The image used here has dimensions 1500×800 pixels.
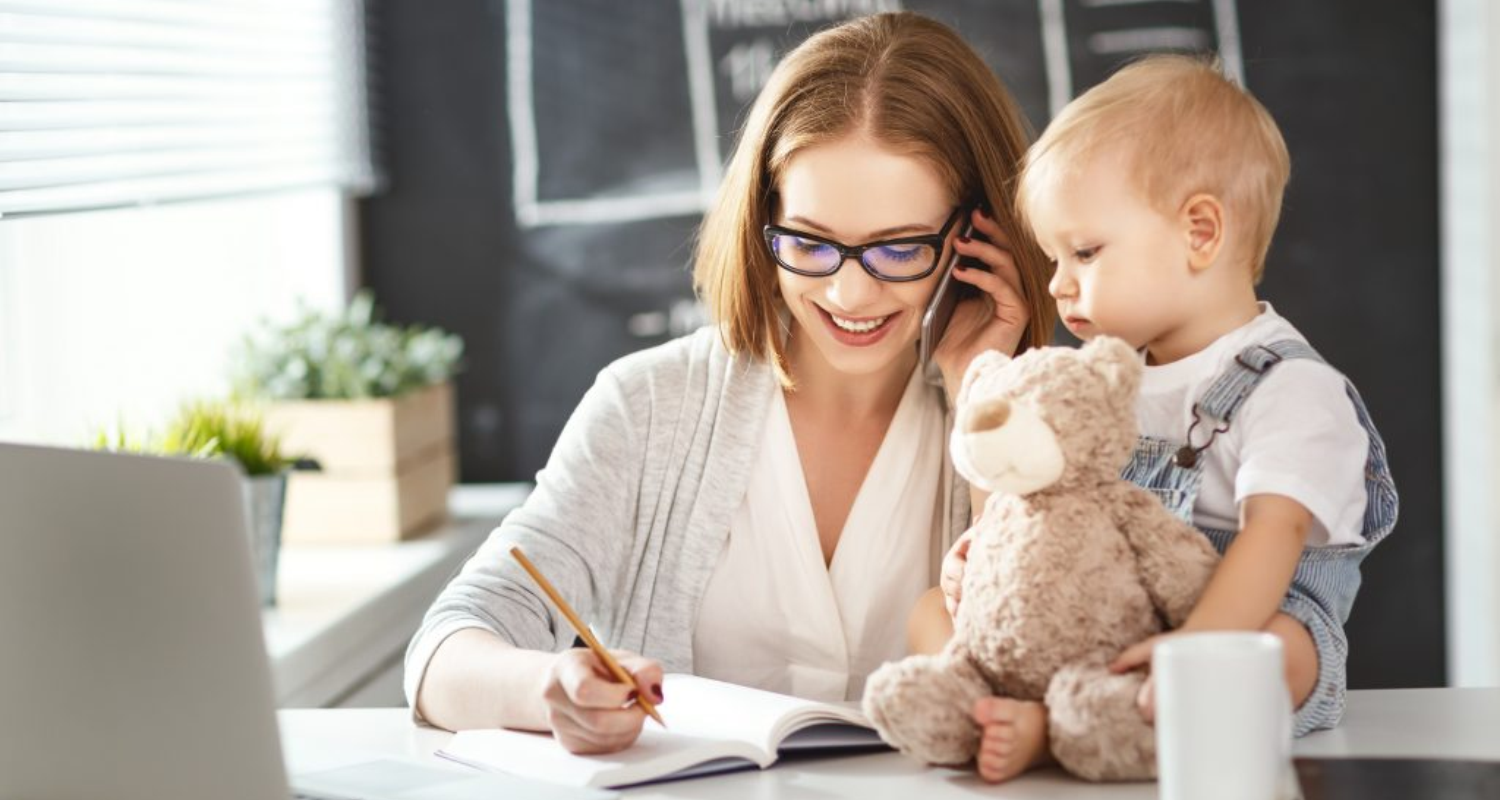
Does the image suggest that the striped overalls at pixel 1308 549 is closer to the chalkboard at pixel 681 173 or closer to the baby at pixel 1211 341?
the baby at pixel 1211 341

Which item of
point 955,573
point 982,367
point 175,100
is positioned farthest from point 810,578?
point 175,100

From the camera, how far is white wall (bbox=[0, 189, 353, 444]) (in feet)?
8.00

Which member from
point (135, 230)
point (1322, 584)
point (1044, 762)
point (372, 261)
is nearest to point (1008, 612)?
point (1044, 762)

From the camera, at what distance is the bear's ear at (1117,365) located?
1.04 metres

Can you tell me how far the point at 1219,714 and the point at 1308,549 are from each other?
292 millimetres

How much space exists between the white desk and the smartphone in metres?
0.50

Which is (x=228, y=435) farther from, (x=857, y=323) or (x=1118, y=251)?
(x=1118, y=251)

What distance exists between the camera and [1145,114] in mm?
1146

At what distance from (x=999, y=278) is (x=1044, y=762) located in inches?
23.2

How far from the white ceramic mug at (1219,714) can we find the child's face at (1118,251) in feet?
1.10

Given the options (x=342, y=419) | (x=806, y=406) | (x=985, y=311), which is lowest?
(x=342, y=419)

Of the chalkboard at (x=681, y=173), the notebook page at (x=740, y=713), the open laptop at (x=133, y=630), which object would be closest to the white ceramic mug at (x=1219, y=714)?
the notebook page at (x=740, y=713)

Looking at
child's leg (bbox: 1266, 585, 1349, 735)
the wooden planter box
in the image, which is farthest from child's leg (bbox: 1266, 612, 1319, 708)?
the wooden planter box

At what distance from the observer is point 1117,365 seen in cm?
104
